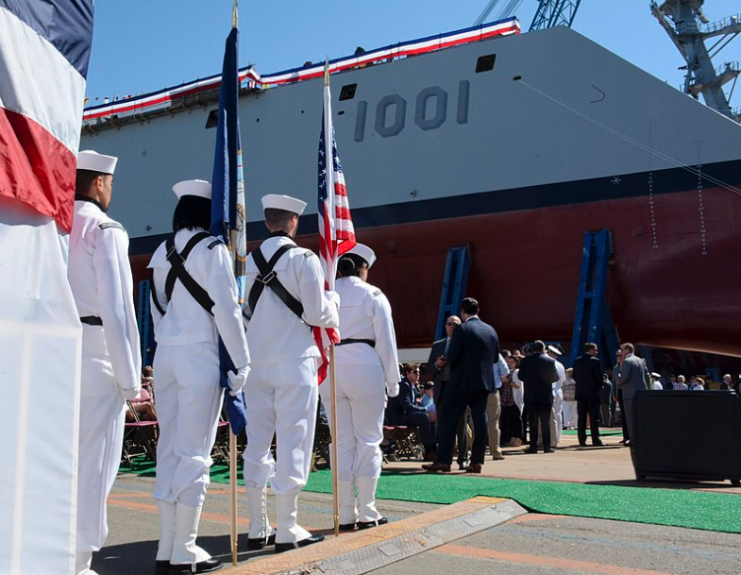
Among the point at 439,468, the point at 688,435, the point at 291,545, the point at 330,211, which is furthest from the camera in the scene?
the point at 439,468

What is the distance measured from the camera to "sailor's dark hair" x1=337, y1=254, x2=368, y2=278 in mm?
5113

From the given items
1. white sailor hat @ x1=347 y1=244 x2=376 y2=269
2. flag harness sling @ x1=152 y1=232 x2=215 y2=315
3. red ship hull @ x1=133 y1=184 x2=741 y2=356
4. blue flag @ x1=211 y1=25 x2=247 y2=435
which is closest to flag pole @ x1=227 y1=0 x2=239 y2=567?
blue flag @ x1=211 y1=25 x2=247 y2=435

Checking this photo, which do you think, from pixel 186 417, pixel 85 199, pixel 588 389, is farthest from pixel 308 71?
pixel 186 417

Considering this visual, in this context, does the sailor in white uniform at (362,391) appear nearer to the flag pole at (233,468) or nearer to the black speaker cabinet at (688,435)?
the flag pole at (233,468)

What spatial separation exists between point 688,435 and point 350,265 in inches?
136

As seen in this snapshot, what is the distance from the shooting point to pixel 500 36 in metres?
16.9

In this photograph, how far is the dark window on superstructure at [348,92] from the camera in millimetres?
18422

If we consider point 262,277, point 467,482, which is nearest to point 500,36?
point 467,482

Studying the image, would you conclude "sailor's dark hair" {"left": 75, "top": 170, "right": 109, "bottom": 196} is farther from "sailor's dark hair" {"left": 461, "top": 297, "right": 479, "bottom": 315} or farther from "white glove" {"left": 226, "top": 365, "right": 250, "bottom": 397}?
"sailor's dark hair" {"left": 461, "top": 297, "right": 479, "bottom": 315}

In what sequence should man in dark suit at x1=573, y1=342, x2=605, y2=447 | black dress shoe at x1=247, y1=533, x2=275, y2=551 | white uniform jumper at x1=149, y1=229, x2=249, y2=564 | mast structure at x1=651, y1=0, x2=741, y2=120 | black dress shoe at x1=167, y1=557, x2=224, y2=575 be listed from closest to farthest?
black dress shoe at x1=167, y1=557, x2=224, y2=575
white uniform jumper at x1=149, y1=229, x2=249, y2=564
black dress shoe at x1=247, y1=533, x2=275, y2=551
man in dark suit at x1=573, y1=342, x2=605, y2=447
mast structure at x1=651, y1=0, x2=741, y2=120

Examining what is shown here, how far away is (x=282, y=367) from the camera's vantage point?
402 cm

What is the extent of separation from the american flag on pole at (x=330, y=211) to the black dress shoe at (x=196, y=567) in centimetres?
183

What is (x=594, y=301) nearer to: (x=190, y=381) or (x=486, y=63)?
(x=486, y=63)

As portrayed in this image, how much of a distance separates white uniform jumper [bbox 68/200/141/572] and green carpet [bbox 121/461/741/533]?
2.77 meters
